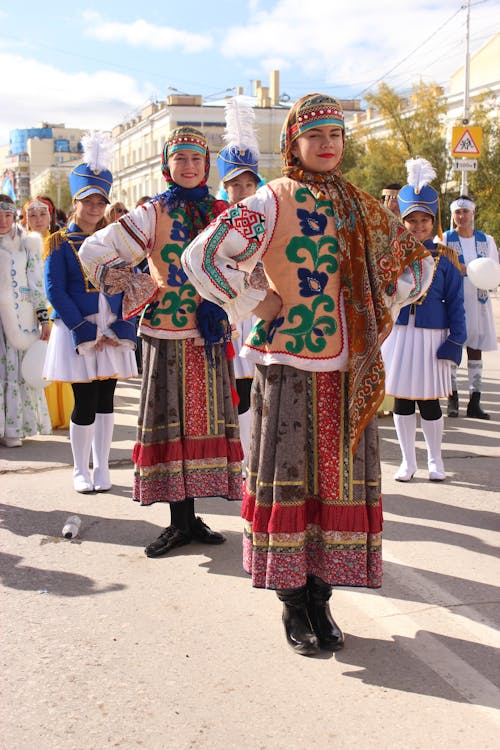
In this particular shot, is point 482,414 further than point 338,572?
Yes

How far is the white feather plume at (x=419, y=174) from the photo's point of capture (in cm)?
571

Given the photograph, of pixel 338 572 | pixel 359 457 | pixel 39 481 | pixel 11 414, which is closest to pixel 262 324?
pixel 359 457

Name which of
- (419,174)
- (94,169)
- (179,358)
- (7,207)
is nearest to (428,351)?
(419,174)

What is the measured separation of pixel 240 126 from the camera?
5281 mm

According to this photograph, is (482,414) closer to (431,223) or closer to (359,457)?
(431,223)

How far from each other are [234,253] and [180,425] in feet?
5.01

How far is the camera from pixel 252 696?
9.92 ft

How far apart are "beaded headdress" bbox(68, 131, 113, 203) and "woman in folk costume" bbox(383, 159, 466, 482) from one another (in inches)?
78.5

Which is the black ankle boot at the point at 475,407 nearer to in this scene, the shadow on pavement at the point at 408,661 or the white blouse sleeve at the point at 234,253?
the shadow on pavement at the point at 408,661

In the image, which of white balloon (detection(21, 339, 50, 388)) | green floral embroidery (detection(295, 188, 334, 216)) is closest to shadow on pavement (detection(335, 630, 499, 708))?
green floral embroidery (detection(295, 188, 334, 216))

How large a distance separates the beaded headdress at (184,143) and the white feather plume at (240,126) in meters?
0.73

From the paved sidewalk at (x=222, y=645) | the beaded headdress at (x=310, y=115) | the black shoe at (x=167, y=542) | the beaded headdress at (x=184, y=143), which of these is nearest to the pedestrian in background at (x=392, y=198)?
the paved sidewalk at (x=222, y=645)

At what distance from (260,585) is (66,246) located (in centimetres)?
307

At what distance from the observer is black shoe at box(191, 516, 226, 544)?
15.5 feet
